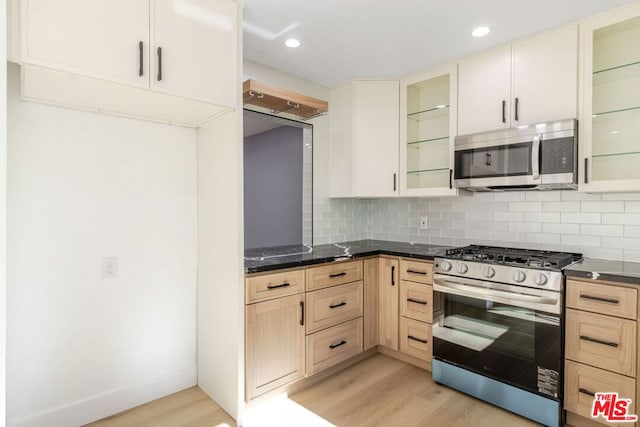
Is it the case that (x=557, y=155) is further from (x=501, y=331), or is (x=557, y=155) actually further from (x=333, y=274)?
(x=333, y=274)

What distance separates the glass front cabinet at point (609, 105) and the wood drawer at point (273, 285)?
75.9 inches

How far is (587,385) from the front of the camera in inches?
75.4

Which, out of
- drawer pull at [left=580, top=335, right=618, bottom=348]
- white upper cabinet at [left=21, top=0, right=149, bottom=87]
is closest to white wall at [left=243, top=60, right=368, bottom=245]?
white upper cabinet at [left=21, top=0, right=149, bottom=87]

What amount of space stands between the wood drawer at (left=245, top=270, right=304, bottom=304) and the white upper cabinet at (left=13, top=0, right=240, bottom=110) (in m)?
1.06

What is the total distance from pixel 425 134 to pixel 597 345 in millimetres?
1963

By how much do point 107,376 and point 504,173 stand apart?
9.48 feet

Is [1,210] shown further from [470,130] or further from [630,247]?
[630,247]

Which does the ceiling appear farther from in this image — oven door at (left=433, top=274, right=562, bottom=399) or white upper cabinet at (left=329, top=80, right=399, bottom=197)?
oven door at (left=433, top=274, right=562, bottom=399)

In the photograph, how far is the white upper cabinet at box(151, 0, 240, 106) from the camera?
5.61 feet

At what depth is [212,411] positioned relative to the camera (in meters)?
2.17

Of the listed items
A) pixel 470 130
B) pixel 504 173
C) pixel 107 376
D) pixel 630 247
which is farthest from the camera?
pixel 470 130

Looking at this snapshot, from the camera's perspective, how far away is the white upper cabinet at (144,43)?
142cm

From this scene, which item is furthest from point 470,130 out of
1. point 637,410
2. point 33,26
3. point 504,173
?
point 33,26

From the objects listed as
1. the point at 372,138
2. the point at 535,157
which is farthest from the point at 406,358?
the point at 372,138
